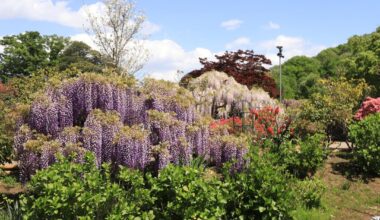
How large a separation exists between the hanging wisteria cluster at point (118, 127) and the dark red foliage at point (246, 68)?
681 inches

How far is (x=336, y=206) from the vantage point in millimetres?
9180

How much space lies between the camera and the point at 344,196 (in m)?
9.92

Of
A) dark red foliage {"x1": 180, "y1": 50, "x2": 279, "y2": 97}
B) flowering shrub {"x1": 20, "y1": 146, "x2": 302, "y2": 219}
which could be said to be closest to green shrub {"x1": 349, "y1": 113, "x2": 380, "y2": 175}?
flowering shrub {"x1": 20, "y1": 146, "x2": 302, "y2": 219}

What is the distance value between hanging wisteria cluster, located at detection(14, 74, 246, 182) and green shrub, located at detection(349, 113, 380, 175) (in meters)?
4.67

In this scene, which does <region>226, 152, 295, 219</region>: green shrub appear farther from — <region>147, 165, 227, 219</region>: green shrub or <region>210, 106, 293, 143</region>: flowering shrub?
<region>210, 106, 293, 143</region>: flowering shrub

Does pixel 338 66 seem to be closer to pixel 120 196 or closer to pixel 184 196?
pixel 184 196

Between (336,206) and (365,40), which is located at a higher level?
(365,40)

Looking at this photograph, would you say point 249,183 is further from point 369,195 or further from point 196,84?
point 196,84

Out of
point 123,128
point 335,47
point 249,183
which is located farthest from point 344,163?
point 335,47

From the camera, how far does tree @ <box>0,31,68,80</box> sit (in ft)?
153

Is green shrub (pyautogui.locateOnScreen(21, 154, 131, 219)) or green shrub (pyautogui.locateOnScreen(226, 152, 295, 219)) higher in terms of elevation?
green shrub (pyautogui.locateOnScreen(21, 154, 131, 219))

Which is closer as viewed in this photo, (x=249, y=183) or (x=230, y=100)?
(x=249, y=183)

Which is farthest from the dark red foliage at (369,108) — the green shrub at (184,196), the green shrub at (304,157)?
the green shrub at (184,196)

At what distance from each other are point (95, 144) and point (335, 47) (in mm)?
55594
